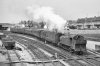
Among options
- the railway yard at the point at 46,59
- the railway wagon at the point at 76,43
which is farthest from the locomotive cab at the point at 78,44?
the railway yard at the point at 46,59

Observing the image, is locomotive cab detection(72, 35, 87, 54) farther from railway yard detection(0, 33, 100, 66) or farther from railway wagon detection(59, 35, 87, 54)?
railway yard detection(0, 33, 100, 66)

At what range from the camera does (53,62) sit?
15055 mm

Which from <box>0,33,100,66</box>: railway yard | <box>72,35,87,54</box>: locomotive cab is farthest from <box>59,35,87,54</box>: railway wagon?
<box>0,33,100,66</box>: railway yard

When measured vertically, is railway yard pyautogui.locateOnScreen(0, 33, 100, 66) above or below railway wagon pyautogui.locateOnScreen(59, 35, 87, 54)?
below

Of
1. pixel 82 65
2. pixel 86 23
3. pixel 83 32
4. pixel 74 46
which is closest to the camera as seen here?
pixel 82 65

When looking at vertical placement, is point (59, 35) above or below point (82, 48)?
above

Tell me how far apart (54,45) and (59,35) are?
3.37 meters

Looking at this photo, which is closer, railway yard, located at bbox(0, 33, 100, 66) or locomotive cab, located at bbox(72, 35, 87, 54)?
railway yard, located at bbox(0, 33, 100, 66)

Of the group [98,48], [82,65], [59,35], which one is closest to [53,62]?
[82,65]

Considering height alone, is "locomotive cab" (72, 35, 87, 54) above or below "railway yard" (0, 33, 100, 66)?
above

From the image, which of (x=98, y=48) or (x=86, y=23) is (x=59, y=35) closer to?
(x=98, y=48)

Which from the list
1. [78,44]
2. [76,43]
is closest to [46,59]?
[76,43]

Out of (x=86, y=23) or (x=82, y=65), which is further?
(x=86, y=23)

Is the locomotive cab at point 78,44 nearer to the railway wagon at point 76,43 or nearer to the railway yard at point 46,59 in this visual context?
the railway wagon at point 76,43
